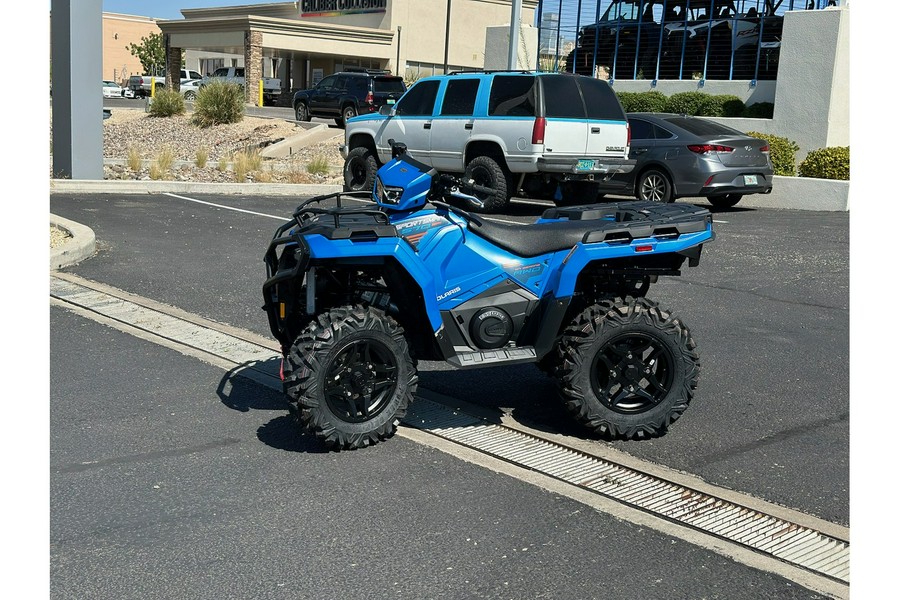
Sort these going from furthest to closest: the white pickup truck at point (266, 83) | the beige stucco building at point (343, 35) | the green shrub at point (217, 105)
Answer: the white pickup truck at point (266, 83), the beige stucco building at point (343, 35), the green shrub at point (217, 105)

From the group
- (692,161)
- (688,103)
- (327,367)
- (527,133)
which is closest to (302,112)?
(688,103)

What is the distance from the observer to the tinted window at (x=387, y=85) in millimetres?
35781

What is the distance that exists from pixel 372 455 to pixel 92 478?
1354 millimetres

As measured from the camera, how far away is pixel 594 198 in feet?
49.3

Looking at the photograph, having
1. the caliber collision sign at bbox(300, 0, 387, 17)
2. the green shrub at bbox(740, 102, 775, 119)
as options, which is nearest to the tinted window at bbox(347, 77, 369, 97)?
the green shrub at bbox(740, 102, 775, 119)

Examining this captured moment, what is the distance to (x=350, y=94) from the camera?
3619 centimetres

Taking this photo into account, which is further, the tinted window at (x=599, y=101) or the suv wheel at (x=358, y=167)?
the suv wheel at (x=358, y=167)

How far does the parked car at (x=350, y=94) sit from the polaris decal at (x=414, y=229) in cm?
3046

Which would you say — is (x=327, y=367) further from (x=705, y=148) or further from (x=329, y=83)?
(x=329, y=83)

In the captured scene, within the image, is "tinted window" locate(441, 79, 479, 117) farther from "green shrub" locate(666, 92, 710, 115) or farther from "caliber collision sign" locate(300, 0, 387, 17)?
"caliber collision sign" locate(300, 0, 387, 17)

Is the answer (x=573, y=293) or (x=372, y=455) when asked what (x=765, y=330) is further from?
(x=372, y=455)

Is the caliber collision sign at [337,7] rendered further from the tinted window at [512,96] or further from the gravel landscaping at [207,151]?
the tinted window at [512,96]

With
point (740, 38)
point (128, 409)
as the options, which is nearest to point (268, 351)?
point (128, 409)

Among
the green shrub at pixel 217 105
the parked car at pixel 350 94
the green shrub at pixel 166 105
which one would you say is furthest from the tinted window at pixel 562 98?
the green shrub at pixel 166 105
